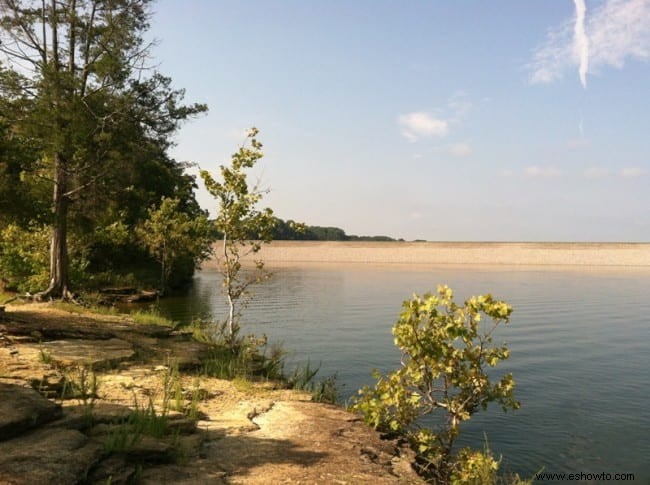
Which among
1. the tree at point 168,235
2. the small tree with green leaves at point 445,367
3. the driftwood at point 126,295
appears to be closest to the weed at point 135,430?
the small tree with green leaves at point 445,367

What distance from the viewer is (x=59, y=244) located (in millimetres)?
23625

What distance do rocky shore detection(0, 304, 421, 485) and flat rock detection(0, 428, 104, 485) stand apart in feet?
0.04

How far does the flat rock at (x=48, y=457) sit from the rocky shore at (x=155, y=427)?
0.01 metres

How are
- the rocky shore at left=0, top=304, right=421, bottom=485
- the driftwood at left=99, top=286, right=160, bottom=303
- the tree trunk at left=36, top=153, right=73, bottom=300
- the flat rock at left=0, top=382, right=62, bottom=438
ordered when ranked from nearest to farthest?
the rocky shore at left=0, top=304, right=421, bottom=485, the flat rock at left=0, top=382, right=62, bottom=438, the tree trunk at left=36, top=153, right=73, bottom=300, the driftwood at left=99, top=286, right=160, bottom=303

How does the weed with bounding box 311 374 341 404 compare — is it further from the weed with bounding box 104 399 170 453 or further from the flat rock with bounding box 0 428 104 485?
the flat rock with bounding box 0 428 104 485

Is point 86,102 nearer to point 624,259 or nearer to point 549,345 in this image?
point 549,345

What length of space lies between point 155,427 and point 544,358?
54.4 ft

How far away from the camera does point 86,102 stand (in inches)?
854

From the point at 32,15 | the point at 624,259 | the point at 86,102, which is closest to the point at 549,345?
the point at 86,102

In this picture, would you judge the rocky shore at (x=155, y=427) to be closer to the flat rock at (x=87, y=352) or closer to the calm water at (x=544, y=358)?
the flat rock at (x=87, y=352)

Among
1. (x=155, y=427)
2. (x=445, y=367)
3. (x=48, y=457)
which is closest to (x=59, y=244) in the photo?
(x=155, y=427)

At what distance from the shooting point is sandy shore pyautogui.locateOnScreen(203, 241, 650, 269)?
105500 mm

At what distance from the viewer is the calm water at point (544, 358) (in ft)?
37.2

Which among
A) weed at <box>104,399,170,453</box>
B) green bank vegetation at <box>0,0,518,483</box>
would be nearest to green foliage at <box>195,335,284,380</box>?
green bank vegetation at <box>0,0,518,483</box>
